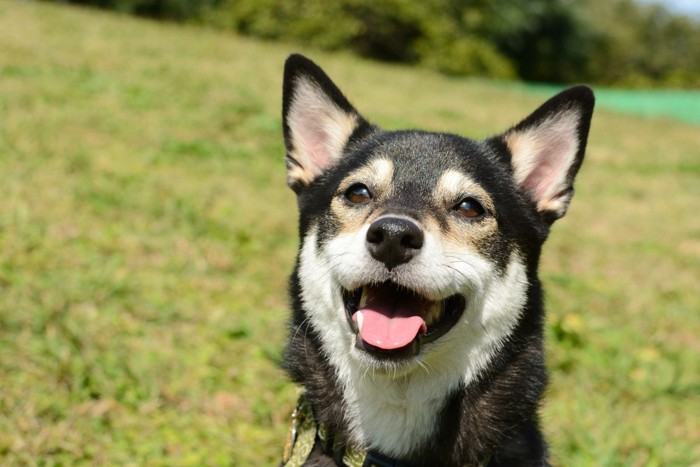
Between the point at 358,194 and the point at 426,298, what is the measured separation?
1.98 feet

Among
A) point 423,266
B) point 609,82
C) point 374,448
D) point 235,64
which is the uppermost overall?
point 423,266

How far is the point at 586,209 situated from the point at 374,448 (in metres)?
7.25

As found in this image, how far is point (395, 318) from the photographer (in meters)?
2.52

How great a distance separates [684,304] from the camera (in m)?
5.98

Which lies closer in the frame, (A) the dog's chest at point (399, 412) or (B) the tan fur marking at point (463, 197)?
(A) the dog's chest at point (399, 412)

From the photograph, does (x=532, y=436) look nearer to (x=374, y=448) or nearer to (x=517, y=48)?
(x=374, y=448)

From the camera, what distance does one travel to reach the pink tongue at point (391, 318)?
8.04 feet

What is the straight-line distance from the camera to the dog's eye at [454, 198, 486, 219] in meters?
2.80

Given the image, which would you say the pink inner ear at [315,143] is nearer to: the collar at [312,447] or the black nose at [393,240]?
the black nose at [393,240]

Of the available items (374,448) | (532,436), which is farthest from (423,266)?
(532,436)

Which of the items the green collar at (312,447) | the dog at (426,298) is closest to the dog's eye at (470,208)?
the dog at (426,298)

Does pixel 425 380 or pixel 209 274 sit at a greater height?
pixel 425 380

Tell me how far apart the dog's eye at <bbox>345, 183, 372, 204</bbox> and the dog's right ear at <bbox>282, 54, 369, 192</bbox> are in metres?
0.41

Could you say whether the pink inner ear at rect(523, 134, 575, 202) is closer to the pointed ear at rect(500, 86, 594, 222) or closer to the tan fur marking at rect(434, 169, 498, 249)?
the pointed ear at rect(500, 86, 594, 222)
